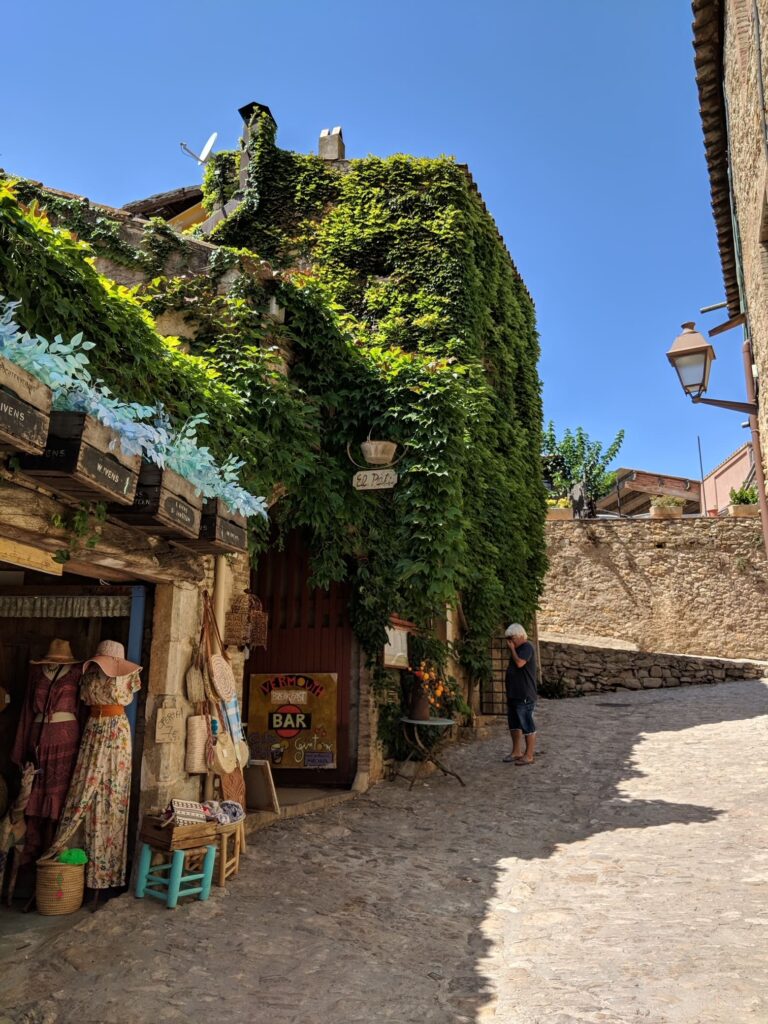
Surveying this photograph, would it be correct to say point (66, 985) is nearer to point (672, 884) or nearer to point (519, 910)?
point (519, 910)

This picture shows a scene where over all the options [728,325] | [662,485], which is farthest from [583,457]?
[728,325]

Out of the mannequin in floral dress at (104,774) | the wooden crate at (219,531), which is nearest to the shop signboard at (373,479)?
the wooden crate at (219,531)

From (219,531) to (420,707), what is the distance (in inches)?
170

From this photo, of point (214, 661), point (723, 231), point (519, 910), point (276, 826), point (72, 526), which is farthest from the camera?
point (723, 231)

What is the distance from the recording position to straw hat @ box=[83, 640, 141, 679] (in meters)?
4.93

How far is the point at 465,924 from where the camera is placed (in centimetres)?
459

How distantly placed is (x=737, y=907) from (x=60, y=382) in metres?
4.57

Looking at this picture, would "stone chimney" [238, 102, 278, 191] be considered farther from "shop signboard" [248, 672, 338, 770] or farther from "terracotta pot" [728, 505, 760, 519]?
"terracotta pot" [728, 505, 760, 519]

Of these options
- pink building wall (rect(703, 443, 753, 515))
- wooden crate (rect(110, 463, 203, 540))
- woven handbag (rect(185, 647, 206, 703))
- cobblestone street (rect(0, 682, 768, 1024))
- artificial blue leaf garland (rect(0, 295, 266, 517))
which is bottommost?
cobblestone street (rect(0, 682, 768, 1024))

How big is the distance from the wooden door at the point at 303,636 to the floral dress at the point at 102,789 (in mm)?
3488

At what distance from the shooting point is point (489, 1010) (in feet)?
11.3

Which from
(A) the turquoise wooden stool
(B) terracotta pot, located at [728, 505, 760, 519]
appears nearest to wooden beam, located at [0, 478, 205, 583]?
(A) the turquoise wooden stool

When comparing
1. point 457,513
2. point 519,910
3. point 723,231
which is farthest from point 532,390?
point 519,910

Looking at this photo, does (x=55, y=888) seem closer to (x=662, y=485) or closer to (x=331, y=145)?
(x=331, y=145)
